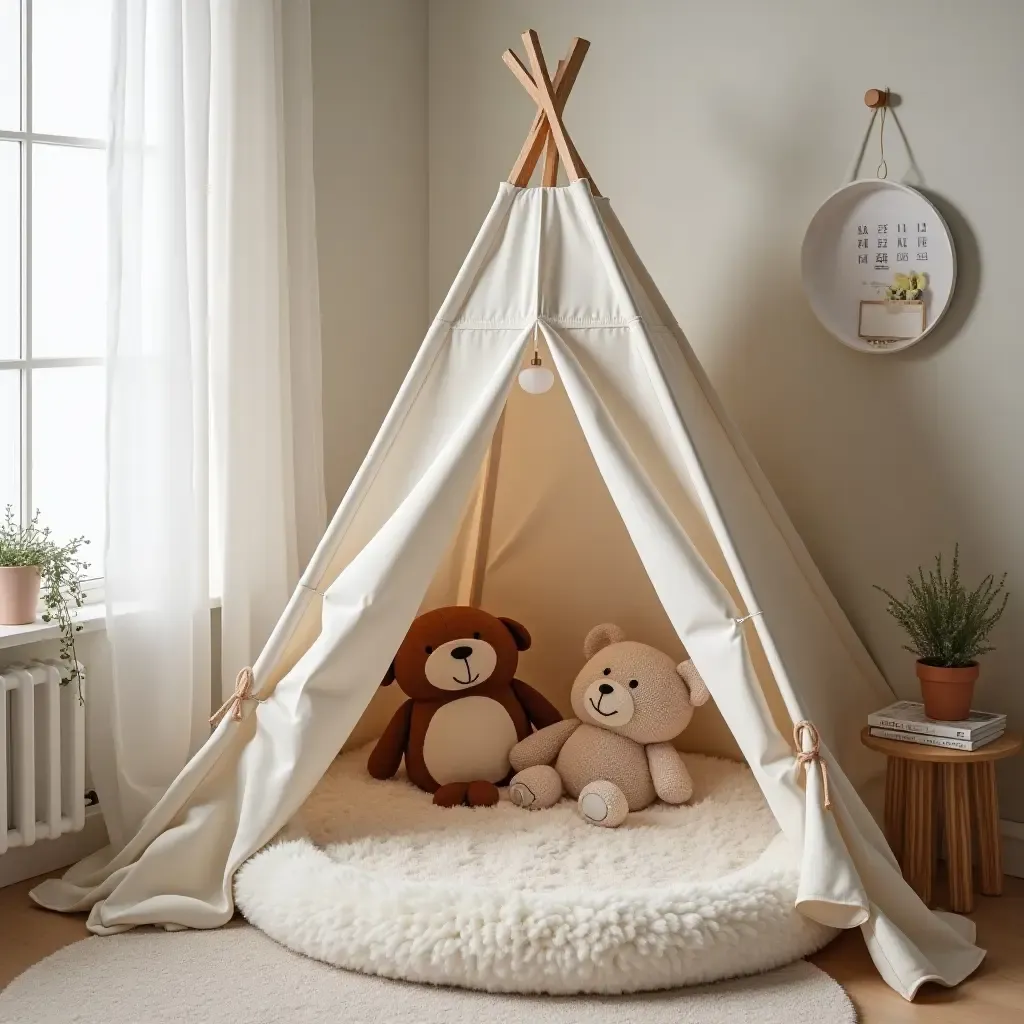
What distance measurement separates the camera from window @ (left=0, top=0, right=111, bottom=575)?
2.91m

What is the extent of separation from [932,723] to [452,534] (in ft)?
3.74

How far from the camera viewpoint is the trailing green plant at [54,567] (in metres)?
2.83

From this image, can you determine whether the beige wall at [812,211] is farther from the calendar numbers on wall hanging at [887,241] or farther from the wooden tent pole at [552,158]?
the wooden tent pole at [552,158]

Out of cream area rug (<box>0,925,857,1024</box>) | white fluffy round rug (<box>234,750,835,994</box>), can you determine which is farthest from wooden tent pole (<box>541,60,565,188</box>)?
cream area rug (<box>0,925,857,1024</box>)

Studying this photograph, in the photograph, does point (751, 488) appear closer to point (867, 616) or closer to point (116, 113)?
point (867, 616)

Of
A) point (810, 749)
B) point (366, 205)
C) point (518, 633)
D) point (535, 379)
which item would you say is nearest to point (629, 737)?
point (518, 633)

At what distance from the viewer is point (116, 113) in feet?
9.21

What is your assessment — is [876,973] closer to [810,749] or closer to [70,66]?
[810,749]

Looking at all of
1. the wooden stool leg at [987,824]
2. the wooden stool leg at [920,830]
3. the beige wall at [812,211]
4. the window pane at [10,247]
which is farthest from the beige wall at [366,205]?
the wooden stool leg at [987,824]

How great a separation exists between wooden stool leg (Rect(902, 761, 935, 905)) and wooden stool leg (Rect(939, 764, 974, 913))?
0.04 meters

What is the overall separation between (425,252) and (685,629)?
5.78ft

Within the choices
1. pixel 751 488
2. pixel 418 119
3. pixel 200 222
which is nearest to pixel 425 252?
pixel 418 119

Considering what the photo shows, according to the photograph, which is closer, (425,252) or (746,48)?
(746,48)

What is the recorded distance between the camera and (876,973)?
2477 millimetres
